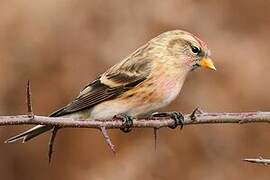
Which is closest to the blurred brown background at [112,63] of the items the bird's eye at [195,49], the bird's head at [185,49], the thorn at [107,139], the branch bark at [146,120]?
the bird's head at [185,49]

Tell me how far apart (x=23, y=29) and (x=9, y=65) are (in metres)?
0.71

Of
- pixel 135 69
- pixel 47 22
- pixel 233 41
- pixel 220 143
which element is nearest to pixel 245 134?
pixel 220 143

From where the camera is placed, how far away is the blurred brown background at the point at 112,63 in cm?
1084

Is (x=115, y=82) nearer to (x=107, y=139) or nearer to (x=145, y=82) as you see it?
(x=145, y=82)

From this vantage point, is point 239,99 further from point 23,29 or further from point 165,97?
point 165,97

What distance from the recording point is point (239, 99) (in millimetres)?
11711

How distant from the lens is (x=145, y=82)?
5.84 m

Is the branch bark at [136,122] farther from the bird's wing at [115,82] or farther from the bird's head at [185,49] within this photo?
the bird's head at [185,49]

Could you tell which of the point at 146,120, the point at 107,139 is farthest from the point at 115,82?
the point at 107,139

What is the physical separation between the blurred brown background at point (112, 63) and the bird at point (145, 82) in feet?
15.7

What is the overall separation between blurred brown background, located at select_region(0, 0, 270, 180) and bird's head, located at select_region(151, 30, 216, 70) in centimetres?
472

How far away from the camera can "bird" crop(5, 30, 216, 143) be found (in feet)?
18.6

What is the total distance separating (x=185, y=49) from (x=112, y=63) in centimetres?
514

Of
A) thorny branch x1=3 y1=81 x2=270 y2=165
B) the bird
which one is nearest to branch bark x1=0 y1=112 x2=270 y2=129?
thorny branch x1=3 y1=81 x2=270 y2=165
